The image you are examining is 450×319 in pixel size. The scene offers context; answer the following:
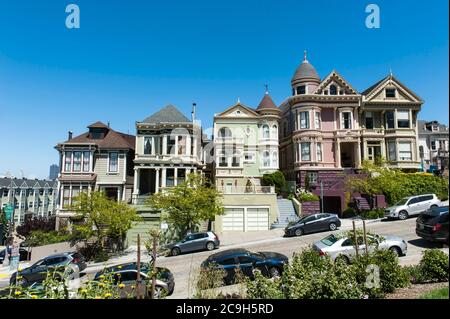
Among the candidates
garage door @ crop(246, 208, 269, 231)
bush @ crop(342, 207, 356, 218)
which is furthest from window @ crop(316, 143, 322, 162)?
garage door @ crop(246, 208, 269, 231)

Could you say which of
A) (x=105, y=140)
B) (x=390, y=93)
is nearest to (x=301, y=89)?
(x=390, y=93)

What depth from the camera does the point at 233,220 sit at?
84.2 ft

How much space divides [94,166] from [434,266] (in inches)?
1240

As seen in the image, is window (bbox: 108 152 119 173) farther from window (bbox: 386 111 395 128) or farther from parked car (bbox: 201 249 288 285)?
window (bbox: 386 111 395 128)

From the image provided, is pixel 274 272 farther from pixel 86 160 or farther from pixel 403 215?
pixel 86 160

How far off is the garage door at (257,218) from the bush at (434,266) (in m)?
17.0

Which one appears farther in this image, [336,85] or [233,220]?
[336,85]

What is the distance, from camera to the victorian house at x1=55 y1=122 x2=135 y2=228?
30.0m

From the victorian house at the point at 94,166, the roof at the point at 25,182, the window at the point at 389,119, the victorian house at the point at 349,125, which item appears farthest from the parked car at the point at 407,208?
the roof at the point at 25,182

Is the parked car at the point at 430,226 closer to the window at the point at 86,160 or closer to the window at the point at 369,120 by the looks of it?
the window at the point at 369,120

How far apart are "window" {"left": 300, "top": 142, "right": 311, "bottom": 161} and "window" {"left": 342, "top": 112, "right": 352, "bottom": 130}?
4802 mm

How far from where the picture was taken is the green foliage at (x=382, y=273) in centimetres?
755

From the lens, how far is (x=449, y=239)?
3.23 meters
